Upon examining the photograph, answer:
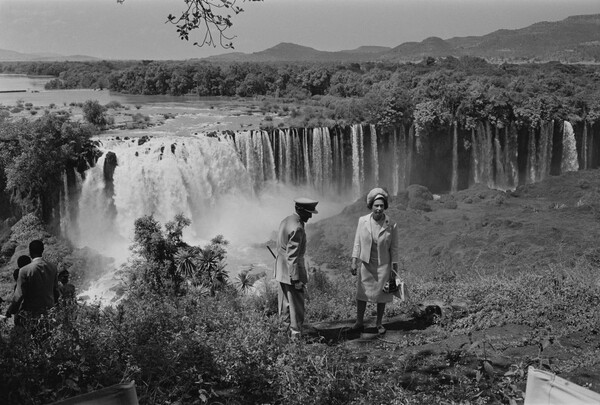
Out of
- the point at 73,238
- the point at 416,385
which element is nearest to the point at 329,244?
the point at 73,238

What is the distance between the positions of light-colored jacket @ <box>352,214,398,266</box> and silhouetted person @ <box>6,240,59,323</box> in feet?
9.11

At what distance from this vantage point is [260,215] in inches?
1046

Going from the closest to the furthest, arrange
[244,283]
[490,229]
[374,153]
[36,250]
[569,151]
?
1. [36,250]
2. [244,283]
3. [490,229]
4. [374,153]
5. [569,151]

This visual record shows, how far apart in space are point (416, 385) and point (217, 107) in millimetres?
41276

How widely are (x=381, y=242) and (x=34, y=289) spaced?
3127 millimetres

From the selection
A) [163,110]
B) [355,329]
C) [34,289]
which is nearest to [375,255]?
[355,329]

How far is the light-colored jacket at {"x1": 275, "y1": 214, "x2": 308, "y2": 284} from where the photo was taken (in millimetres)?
5180

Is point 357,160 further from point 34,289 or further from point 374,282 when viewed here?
point 34,289

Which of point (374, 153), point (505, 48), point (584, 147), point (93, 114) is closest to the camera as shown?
point (93, 114)

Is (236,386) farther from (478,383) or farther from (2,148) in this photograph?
(2,148)

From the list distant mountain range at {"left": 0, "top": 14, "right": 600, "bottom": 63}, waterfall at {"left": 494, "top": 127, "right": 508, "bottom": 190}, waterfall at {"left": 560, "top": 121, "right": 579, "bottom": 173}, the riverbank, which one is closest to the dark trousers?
the riverbank

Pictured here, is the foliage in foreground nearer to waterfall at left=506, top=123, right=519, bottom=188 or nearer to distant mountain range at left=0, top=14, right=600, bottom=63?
waterfall at left=506, top=123, right=519, bottom=188

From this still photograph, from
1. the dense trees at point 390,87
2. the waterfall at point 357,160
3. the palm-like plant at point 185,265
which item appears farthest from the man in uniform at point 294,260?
the dense trees at point 390,87

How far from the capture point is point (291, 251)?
518cm
